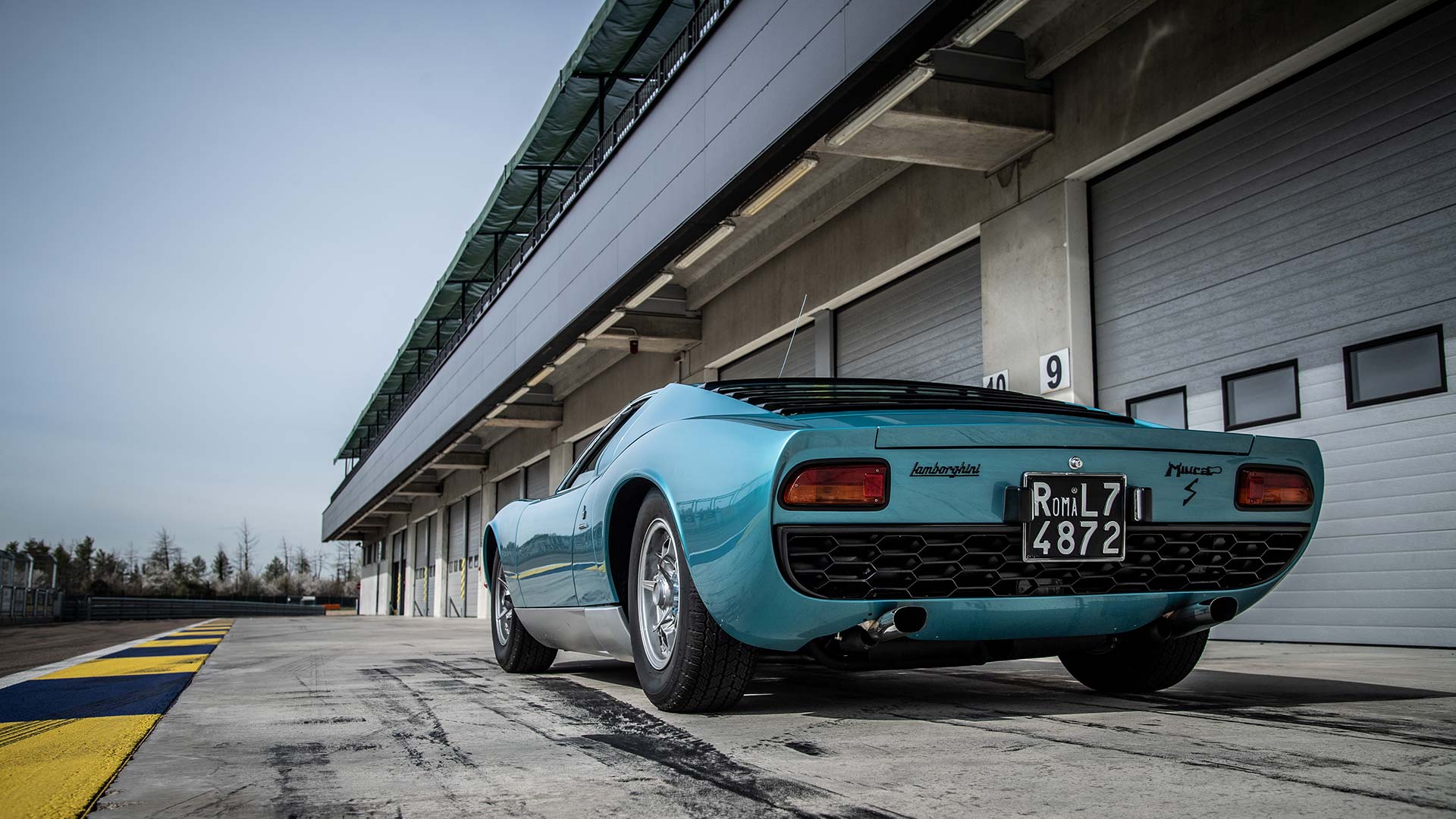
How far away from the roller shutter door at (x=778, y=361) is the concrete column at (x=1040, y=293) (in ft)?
10.4

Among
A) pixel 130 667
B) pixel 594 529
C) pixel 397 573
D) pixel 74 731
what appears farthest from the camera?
pixel 397 573

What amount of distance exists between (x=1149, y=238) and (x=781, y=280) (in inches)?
241

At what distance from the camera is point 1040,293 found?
8.91 metres

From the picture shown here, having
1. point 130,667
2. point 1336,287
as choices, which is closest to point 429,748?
point 130,667

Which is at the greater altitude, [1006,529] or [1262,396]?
[1262,396]

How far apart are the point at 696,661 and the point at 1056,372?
20.5ft

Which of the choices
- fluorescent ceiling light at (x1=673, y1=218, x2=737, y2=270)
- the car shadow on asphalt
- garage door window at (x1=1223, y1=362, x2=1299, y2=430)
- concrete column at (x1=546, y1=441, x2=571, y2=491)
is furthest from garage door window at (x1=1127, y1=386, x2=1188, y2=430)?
concrete column at (x1=546, y1=441, x2=571, y2=491)

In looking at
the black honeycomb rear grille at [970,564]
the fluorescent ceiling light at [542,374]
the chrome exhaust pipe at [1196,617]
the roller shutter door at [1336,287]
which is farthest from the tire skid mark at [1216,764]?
the fluorescent ceiling light at [542,374]

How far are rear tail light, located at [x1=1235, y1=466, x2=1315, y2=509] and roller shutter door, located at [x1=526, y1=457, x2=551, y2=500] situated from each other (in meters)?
21.1

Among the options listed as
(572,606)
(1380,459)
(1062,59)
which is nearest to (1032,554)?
(572,606)

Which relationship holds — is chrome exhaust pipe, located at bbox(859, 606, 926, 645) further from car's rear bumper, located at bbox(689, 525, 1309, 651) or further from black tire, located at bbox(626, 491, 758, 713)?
black tire, located at bbox(626, 491, 758, 713)

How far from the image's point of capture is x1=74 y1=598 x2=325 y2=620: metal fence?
38594 mm

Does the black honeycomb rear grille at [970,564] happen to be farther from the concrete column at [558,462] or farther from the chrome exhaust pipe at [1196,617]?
the concrete column at [558,462]

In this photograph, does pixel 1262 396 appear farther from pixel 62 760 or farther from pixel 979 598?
pixel 62 760
